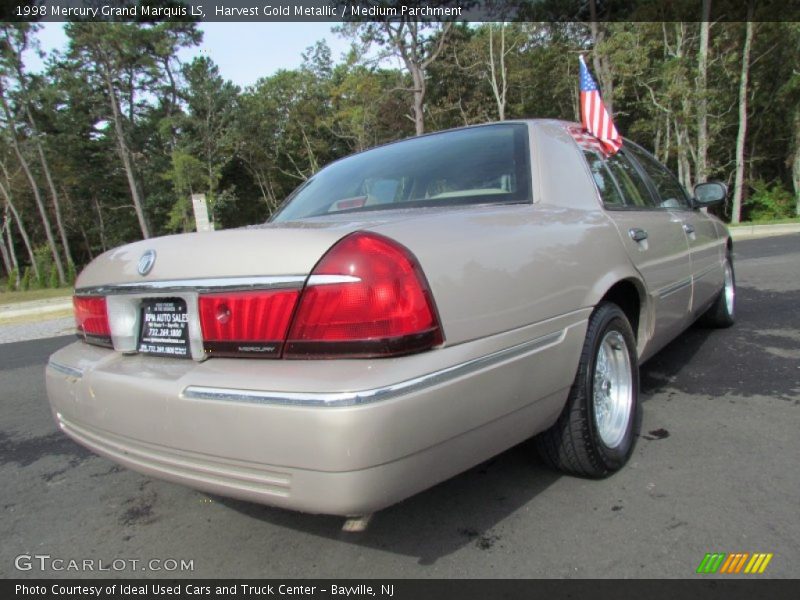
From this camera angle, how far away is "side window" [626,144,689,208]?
3418 mm

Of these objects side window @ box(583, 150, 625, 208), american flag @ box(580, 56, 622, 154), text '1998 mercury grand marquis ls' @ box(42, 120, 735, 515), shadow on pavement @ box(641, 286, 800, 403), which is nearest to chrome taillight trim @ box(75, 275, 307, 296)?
text '1998 mercury grand marquis ls' @ box(42, 120, 735, 515)

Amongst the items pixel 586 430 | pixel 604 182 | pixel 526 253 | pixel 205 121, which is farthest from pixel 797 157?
pixel 205 121

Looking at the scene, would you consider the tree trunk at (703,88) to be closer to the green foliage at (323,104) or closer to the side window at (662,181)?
the green foliage at (323,104)

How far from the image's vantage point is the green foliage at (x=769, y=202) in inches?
1024

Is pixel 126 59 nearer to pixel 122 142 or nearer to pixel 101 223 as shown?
pixel 122 142

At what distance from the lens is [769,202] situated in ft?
86.4

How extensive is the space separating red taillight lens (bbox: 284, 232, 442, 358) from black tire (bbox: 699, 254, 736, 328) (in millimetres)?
3831

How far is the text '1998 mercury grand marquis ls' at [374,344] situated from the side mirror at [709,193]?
197 cm

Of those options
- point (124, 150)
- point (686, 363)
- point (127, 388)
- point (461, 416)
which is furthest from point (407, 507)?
point (124, 150)

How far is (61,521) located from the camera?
7.42 ft

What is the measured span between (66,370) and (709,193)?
4139mm

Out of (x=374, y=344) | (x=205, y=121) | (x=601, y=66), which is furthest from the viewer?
(x=205, y=121)

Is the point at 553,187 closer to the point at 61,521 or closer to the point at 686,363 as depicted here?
the point at 686,363
